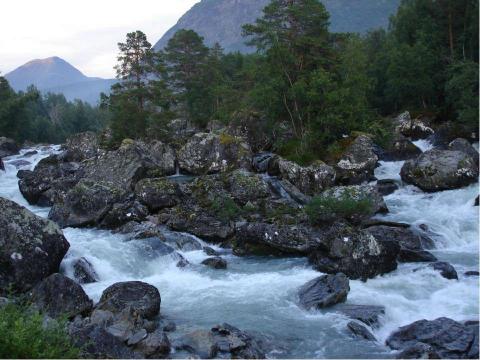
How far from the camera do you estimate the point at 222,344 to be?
1232 centimetres

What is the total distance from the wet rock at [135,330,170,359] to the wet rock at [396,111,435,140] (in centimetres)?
3350

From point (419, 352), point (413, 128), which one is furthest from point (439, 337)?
point (413, 128)

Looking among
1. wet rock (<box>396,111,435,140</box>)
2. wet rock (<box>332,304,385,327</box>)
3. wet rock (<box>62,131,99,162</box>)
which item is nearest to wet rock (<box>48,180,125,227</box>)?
wet rock (<box>332,304,385,327</box>)

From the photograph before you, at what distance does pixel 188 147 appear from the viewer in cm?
3612

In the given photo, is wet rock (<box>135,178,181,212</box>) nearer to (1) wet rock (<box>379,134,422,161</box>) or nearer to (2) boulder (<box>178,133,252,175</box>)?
(2) boulder (<box>178,133,252,175</box>)

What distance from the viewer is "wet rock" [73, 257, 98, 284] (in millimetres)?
17906

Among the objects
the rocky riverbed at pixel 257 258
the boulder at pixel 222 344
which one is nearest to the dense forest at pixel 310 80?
the rocky riverbed at pixel 257 258

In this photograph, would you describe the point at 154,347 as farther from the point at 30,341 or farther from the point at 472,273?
the point at 472,273

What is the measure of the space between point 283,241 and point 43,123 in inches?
3192

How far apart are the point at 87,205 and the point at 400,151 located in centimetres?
2379

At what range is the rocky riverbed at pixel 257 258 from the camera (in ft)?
42.2

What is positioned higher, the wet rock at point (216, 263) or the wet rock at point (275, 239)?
the wet rock at point (275, 239)

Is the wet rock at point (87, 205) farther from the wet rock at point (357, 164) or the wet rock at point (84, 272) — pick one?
the wet rock at point (357, 164)

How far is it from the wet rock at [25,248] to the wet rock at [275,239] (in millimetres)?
Answer: 7662
